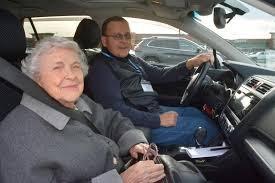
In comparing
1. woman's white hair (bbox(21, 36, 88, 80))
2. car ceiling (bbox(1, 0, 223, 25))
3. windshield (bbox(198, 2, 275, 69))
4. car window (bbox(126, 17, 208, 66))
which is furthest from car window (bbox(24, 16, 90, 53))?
woman's white hair (bbox(21, 36, 88, 80))

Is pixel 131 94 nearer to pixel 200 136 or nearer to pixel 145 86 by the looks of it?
pixel 145 86

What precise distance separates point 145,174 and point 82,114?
472 mm

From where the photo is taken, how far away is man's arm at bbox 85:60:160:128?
3254 mm

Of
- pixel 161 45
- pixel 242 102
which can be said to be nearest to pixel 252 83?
pixel 242 102

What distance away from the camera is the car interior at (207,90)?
2158 millimetres

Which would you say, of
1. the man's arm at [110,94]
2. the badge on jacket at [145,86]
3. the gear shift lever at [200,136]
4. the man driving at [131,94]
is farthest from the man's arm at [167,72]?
the gear shift lever at [200,136]

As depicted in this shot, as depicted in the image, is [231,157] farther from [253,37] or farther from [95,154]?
[95,154]

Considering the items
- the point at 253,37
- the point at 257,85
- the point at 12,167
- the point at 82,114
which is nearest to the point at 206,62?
the point at 253,37

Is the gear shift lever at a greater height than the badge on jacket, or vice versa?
the badge on jacket

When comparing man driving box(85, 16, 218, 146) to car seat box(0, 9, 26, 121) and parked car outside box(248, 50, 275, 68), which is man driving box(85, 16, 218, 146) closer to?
parked car outside box(248, 50, 275, 68)

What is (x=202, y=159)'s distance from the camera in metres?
3.03

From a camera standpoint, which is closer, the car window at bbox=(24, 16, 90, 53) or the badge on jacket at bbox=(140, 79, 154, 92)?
the badge on jacket at bbox=(140, 79, 154, 92)

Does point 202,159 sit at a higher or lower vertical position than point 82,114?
lower

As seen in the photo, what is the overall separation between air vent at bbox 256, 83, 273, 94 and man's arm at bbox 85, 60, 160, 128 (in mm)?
844
